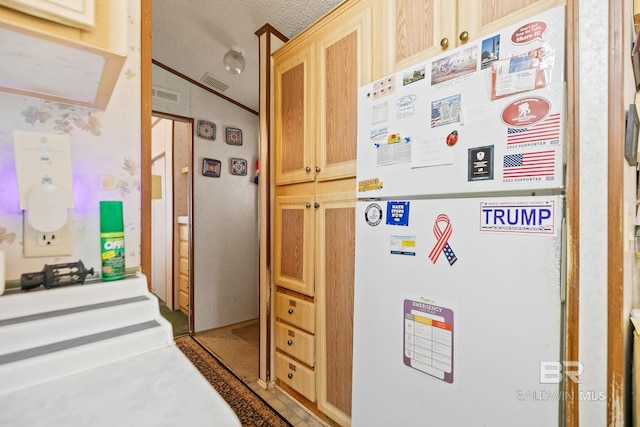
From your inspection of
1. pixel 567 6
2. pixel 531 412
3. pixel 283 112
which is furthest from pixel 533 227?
pixel 283 112

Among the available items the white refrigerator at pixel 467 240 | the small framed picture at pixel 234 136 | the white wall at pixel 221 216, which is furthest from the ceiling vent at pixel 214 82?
the white refrigerator at pixel 467 240

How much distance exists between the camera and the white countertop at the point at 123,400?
450 mm

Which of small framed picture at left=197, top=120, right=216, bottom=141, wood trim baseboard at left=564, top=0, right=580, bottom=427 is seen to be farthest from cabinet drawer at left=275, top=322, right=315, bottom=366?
small framed picture at left=197, top=120, right=216, bottom=141

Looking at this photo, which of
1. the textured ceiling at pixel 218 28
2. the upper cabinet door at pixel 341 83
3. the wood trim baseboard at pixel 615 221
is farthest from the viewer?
the textured ceiling at pixel 218 28

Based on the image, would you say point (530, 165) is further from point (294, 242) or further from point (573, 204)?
point (294, 242)

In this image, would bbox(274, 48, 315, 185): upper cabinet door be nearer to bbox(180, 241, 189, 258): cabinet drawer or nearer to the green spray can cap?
the green spray can cap

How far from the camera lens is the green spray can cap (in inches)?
32.4

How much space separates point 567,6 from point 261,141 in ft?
5.40

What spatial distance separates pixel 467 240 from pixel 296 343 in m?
1.27

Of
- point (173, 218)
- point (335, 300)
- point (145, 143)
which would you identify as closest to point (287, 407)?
point (335, 300)

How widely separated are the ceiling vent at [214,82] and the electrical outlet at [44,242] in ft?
7.88

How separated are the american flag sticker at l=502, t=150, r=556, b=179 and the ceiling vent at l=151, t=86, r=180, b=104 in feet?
9.69

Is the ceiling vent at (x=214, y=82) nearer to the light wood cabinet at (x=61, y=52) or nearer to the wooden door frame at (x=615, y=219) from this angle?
the light wood cabinet at (x=61, y=52)

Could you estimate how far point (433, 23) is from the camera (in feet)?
3.86
